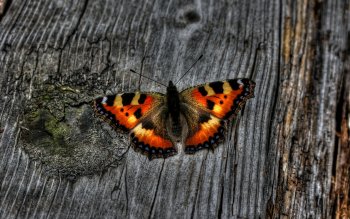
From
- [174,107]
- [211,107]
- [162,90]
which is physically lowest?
[174,107]

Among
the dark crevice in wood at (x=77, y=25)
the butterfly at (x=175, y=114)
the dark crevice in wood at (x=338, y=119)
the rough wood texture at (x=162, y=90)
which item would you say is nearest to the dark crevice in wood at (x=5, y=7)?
the rough wood texture at (x=162, y=90)

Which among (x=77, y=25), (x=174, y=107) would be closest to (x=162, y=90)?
(x=174, y=107)

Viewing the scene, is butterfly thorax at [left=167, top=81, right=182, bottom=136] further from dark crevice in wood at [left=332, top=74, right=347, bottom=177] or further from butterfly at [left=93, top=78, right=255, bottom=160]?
dark crevice in wood at [left=332, top=74, right=347, bottom=177]

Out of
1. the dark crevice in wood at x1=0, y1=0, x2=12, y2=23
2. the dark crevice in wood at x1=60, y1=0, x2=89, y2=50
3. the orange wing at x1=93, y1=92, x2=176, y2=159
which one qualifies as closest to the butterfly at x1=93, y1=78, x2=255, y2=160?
the orange wing at x1=93, y1=92, x2=176, y2=159

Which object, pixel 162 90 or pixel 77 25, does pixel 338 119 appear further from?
pixel 77 25

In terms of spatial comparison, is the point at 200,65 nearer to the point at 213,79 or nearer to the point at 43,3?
the point at 213,79

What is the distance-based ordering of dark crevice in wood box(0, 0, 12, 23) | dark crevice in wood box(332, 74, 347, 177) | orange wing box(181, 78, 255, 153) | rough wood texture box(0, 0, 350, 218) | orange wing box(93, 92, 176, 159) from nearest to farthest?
rough wood texture box(0, 0, 350, 218)
orange wing box(93, 92, 176, 159)
orange wing box(181, 78, 255, 153)
dark crevice in wood box(332, 74, 347, 177)
dark crevice in wood box(0, 0, 12, 23)
